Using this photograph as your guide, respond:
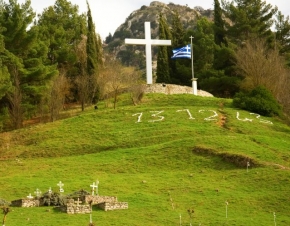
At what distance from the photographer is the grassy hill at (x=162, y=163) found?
2527cm

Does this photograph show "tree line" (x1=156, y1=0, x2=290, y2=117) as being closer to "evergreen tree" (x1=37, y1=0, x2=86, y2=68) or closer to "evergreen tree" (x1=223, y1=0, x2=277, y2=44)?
"evergreen tree" (x1=223, y1=0, x2=277, y2=44)

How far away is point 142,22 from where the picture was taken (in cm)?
16650

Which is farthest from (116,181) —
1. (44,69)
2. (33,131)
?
(44,69)

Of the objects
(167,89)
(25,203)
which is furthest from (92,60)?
(25,203)

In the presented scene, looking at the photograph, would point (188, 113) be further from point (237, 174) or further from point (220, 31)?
point (220, 31)

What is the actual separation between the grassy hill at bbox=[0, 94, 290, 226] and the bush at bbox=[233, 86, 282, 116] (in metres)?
1.40

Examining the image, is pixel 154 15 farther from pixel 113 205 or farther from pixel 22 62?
pixel 113 205

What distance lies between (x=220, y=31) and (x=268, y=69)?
14983 mm

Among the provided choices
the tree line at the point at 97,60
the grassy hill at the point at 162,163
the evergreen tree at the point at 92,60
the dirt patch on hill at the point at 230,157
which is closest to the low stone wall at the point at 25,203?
the grassy hill at the point at 162,163

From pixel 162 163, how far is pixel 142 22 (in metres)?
133

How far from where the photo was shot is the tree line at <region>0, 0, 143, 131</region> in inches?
2119

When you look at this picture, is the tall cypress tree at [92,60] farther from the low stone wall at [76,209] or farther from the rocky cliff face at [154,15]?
the rocky cliff face at [154,15]

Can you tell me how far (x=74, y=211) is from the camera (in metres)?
24.2

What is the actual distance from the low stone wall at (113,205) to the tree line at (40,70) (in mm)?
24286
